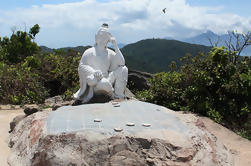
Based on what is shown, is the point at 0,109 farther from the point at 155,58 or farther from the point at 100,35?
the point at 155,58

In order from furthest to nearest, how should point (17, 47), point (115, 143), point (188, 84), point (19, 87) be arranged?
point (17, 47) → point (19, 87) → point (188, 84) → point (115, 143)

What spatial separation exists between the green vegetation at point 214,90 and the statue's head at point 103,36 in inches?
113

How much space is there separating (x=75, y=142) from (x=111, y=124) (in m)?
0.60

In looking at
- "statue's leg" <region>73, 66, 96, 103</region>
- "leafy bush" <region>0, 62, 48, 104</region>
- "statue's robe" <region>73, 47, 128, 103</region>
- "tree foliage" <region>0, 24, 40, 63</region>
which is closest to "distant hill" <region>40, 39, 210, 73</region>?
"tree foliage" <region>0, 24, 40, 63</region>

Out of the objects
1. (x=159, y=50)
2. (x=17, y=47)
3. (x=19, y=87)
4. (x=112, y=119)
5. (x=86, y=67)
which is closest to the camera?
(x=112, y=119)

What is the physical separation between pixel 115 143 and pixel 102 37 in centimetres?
306

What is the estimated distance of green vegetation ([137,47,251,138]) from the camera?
7.18 meters

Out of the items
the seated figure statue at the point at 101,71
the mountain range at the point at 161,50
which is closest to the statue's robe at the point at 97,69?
the seated figure statue at the point at 101,71

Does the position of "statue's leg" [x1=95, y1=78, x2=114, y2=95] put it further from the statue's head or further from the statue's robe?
the statue's head

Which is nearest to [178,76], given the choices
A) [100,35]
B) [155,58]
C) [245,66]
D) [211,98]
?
[211,98]

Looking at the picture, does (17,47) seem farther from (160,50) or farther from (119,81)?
(160,50)

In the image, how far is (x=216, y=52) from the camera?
7.68m

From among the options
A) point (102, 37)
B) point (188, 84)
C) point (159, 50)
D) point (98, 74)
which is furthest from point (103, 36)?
point (159, 50)

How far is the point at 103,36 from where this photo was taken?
615cm
